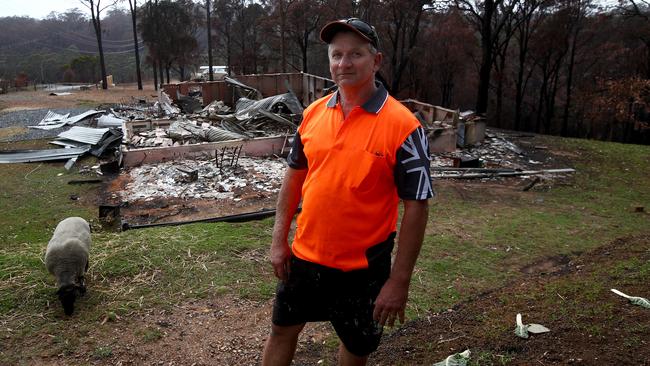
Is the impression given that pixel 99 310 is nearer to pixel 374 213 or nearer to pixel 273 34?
pixel 374 213

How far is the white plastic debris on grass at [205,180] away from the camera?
9.70 metres

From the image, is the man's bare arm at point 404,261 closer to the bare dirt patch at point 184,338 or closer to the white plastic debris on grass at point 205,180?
the bare dirt patch at point 184,338

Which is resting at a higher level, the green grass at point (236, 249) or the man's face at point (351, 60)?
the man's face at point (351, 60)

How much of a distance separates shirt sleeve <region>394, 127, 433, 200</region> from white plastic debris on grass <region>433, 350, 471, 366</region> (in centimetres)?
157

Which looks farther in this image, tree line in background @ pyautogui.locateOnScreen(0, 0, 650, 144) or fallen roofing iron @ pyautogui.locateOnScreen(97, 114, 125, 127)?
tree line in background @ pyautogui.locateOnScreen(0, 0, 650, 144)

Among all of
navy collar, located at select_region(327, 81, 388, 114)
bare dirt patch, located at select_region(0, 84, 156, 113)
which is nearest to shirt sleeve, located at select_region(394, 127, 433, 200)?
navy collar, located at select_region(327, 81, 388, 114)

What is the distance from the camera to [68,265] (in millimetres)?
4160

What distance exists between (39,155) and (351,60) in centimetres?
1312

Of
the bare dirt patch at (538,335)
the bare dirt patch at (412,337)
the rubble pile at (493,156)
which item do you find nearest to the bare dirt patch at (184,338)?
the bare dirt patch at (412,337)

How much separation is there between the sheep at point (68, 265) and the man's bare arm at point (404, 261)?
3.04 meters

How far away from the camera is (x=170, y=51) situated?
114 feet

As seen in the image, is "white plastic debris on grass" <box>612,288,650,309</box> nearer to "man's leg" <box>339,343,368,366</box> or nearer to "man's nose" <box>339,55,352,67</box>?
"man's leg" <box>339,343,368,366</box>

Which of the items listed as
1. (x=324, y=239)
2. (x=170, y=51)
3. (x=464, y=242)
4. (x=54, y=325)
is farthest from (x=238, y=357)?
(x=170, y=51)

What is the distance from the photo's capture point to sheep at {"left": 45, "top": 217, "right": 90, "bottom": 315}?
4.05 m
